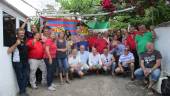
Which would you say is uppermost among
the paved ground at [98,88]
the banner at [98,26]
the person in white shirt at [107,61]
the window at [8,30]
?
the window at [8,30]

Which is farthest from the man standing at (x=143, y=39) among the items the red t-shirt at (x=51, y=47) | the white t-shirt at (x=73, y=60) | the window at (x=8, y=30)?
the window at (x=8, y=30)

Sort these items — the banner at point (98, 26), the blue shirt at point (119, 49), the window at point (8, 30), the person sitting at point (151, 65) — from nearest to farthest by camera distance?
the window at point (8, 30) < the person sitting at point (151, 65) < the blue shirt at point (119, 49) < the banner at point (98, 26)

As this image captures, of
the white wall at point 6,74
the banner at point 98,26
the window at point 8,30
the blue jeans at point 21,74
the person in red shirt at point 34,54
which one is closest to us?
the white wall at point 6,74

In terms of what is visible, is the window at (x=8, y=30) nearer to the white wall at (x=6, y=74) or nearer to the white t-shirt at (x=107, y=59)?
the white wall at (x=6, y=74)

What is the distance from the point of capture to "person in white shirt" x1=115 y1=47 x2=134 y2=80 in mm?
12711

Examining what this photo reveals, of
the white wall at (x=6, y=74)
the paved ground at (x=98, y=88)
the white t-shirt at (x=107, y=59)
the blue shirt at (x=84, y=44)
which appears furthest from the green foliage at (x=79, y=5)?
the white wall at (x=6, y=74)

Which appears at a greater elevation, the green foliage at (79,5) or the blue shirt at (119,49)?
the green foliage at (79,5)

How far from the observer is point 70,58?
12711 mm

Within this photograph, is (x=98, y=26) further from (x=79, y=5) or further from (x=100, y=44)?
(x=79, y=5)

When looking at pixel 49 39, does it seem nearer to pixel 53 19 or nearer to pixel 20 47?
pixel 20 47

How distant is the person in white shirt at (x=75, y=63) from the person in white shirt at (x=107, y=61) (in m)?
0.96

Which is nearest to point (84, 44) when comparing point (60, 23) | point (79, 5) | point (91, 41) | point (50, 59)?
point (91, 41)

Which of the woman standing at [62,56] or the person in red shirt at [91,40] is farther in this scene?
the person in red shirt at [91,40]

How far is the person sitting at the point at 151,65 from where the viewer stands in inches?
425
